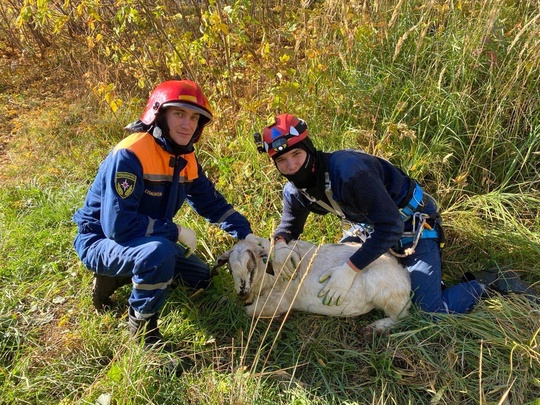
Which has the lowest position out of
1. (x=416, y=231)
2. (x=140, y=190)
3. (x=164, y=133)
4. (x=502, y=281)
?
(x=502, y=281)

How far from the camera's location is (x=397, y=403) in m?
2.53

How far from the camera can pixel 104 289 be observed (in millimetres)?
3086

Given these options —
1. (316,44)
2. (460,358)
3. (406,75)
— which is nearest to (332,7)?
(316,44)

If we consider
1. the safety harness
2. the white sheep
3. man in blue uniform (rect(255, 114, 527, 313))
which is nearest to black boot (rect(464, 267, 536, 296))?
man in blue uniform (rect(255, 114, 527, 313))

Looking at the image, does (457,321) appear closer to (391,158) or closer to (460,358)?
(460,358)

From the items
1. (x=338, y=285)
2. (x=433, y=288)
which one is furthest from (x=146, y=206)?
(x=433, y=288)

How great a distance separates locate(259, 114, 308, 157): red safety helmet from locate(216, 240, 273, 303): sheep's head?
0.70m

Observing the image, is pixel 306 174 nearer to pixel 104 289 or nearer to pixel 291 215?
pixel 291 215

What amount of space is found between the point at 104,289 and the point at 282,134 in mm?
1758

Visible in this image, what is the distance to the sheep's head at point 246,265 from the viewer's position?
283 cm

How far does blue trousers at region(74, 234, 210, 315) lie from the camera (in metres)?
2.64

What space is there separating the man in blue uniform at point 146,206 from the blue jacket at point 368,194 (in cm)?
100

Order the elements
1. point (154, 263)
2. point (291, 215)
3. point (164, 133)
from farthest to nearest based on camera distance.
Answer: point (291, 215), point (164, 133), point (154, 263)

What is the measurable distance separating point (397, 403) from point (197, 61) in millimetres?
3829
